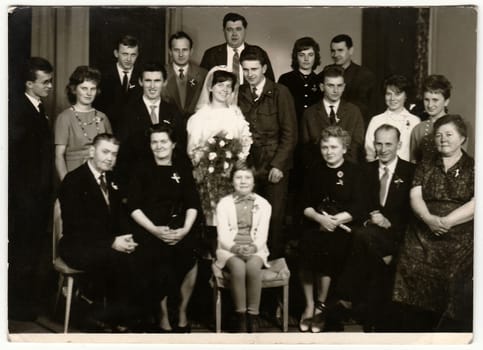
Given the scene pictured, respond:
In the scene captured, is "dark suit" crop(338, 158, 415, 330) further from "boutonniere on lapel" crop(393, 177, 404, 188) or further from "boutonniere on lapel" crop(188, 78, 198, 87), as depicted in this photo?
"boutonniere on lapel" crop(188, 78, 198, 87)

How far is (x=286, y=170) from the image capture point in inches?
185

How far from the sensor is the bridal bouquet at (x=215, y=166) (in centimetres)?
466

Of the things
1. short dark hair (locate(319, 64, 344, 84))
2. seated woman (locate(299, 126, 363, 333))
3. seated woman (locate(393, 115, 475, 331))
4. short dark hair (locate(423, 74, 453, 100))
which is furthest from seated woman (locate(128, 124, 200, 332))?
short dark hair (locate(423, 74, 453, 100))

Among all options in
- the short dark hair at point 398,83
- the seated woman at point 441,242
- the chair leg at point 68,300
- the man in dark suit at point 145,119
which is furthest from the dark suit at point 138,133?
the seated woman at point 441,242

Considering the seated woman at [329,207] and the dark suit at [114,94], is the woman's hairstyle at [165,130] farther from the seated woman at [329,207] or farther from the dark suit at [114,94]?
the seated woman at [329,207]

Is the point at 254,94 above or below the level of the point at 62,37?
below

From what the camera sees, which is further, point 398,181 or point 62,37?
point 398,181

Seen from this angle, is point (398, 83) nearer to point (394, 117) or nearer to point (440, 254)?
point (394, 117)

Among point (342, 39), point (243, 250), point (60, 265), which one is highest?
point (342, 39)

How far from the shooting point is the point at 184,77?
4664 millimetres

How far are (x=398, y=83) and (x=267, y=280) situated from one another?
129 centimetres

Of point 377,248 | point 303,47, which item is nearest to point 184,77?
point 303,47

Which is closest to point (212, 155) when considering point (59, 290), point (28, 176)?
point (28, 176)

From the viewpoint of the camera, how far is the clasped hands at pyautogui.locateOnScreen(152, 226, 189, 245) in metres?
4.64
